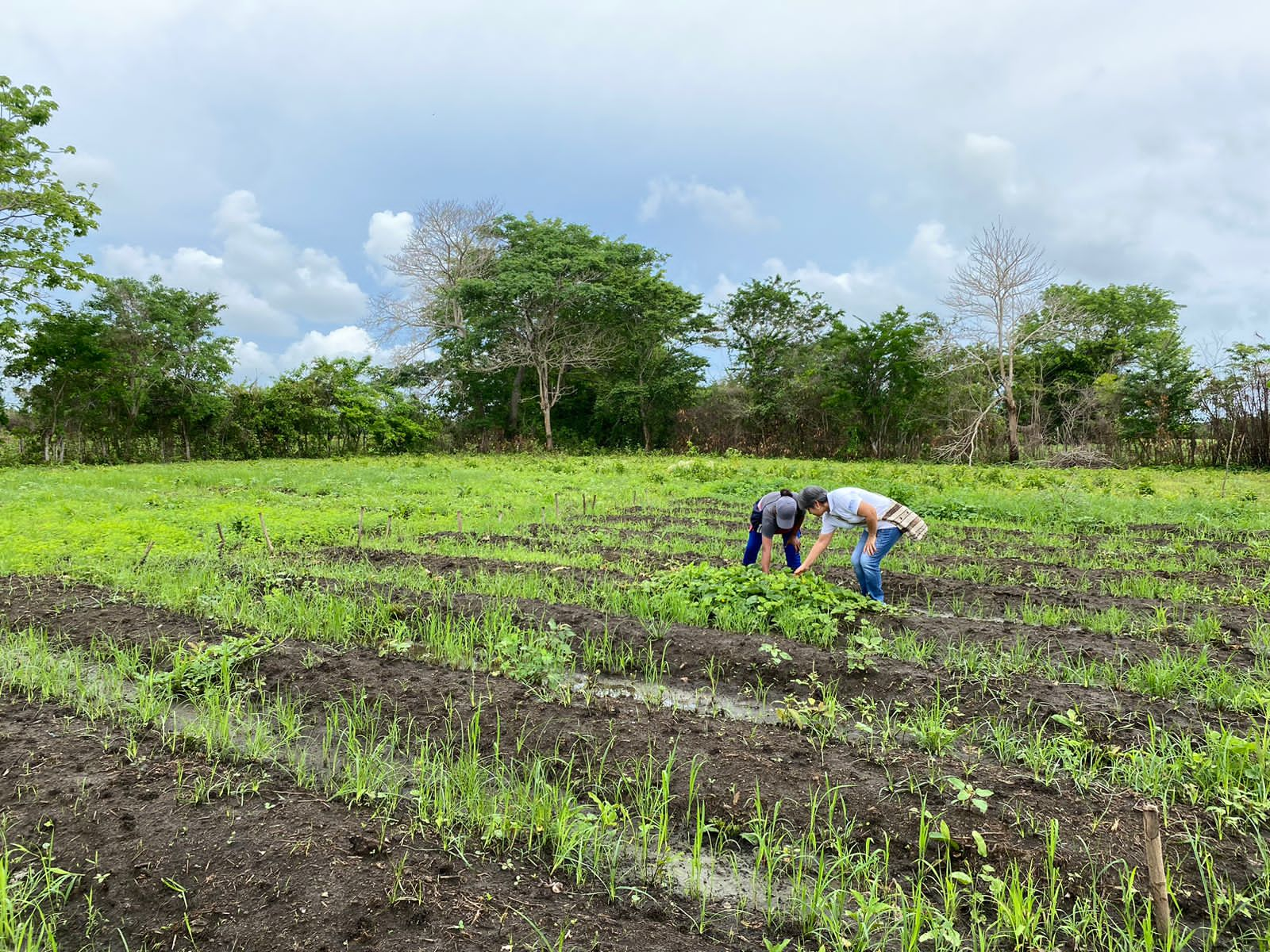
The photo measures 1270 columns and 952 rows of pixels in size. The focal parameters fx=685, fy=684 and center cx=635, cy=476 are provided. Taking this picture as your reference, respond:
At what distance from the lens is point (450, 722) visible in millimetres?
3725

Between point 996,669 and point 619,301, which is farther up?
point 619,301

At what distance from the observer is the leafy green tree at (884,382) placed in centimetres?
2480

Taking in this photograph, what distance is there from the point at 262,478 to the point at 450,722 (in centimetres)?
1521

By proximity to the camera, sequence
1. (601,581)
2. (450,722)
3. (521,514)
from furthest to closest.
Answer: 1. (521,514)
2. (601,581)
3. (450,722)

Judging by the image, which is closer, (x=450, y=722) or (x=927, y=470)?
(x=450, y=722)

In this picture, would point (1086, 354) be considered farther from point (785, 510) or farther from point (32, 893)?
point (32, 893)

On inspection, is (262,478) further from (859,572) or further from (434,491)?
(859,572)

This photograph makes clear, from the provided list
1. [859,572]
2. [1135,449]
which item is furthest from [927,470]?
[859,572]

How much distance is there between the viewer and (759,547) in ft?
24.3

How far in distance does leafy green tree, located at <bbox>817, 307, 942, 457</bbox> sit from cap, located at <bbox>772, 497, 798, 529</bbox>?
20.8 metres

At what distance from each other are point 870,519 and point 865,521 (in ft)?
0.30

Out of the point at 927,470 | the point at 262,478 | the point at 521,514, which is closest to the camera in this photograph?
A: the point at 521,514

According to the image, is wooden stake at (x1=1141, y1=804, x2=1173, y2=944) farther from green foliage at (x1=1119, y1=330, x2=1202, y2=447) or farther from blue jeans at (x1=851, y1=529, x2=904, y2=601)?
green foliage at (x1=1119, y1=330, x2=1202, y2=447)

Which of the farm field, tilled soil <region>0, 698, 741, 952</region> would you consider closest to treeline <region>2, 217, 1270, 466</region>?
the farm field
